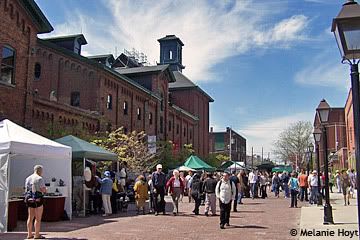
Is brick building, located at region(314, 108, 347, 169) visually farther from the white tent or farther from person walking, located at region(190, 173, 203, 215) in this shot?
the white tent

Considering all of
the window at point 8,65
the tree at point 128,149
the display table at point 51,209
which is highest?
the window at point 8,65

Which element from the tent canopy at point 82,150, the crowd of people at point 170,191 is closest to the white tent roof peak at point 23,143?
the crowd of people at point 170,191

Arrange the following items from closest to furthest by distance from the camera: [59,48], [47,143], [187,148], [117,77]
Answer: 1. [47,143]
2. [59,48]
3. [117,77]
4. [187,148]

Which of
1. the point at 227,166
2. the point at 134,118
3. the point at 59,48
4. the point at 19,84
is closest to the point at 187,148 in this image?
the point at 227,166

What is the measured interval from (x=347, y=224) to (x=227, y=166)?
37.1 m

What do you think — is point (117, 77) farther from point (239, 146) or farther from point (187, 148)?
point (239, 146)

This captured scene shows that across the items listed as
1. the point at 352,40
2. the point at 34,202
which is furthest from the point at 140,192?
the point at 352,40

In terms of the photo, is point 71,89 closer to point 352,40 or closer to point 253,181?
point 253,181

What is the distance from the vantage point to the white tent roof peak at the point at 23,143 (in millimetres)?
12914

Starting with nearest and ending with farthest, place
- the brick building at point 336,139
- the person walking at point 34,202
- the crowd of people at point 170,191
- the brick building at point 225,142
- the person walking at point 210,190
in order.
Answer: the person walking at point 34,202, the crowd of people at point 170,191, the person walking at point 210,190, the brick building at point 336,139, the brick building at point 225,142

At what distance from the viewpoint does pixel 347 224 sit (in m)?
14.0

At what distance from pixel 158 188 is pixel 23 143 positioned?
5.96m

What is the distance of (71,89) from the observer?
1291 inches

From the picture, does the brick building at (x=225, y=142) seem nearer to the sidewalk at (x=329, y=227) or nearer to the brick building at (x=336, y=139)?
the brick building at (x=336, y=139)
